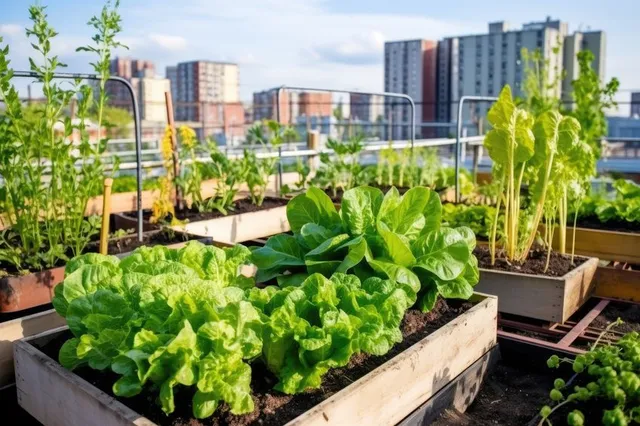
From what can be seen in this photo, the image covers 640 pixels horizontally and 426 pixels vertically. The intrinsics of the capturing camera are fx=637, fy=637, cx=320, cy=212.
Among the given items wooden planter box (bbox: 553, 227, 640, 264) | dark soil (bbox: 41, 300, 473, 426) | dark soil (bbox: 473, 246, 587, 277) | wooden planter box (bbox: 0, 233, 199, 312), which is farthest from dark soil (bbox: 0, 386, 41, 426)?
wooden planter box (bbox: 553, 227, 640, 264)

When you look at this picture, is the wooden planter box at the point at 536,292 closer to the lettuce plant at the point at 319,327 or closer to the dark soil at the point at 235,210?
the lettuce plant at the point at 319,327

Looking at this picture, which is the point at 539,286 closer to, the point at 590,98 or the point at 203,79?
the point at 590,98

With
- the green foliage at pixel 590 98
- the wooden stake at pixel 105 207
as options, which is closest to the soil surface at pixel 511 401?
the wooden stake at pixel 105 207

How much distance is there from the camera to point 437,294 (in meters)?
2.19

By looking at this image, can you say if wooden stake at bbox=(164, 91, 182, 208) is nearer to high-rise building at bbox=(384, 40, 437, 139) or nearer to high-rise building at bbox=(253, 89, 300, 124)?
high-rise building at bbox=(253, 89, 300, 124)

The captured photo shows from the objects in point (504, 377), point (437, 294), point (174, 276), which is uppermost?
point (174, 276)

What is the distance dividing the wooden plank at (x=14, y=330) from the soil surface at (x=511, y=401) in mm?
1395

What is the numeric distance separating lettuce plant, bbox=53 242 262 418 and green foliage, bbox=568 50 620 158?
3.47 m

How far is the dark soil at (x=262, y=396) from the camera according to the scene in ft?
5.00

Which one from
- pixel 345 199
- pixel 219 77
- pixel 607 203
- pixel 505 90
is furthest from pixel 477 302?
pixel 219 77

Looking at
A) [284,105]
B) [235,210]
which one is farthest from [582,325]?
[284,105]

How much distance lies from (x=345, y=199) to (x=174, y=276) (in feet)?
2.33

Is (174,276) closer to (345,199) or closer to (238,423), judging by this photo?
(238,423)

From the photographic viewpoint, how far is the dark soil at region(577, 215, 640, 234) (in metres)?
3.69
